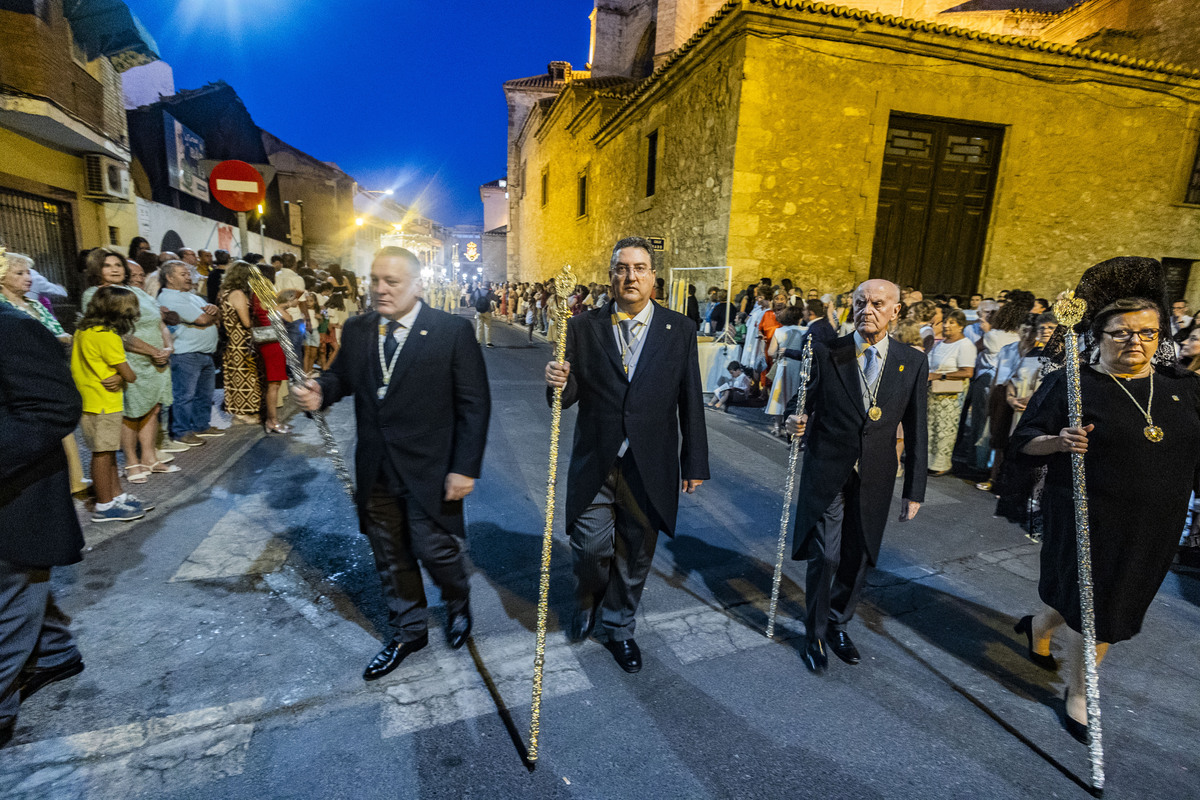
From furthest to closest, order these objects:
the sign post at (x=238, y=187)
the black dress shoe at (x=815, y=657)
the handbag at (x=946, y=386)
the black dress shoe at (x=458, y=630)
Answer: the sign post at (x=238, y=187) → the handbag at (x=946, y=386) → the black dress shoe at (x=458, y=630) → the black dress shoe at (x=815, y=657)

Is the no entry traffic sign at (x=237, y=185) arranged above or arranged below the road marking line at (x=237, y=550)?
above

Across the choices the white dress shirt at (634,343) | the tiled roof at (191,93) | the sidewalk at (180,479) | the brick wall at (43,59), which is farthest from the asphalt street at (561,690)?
the tiled roof at (191,93)

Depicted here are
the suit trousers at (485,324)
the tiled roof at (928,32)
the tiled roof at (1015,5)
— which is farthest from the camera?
the tiled roof at (1015,5)

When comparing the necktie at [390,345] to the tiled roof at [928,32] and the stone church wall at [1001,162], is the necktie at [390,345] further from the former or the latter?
the tiled roof at [928,32]

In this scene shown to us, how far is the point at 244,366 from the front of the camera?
696 centimetres

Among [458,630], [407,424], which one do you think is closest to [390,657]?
[458,630]

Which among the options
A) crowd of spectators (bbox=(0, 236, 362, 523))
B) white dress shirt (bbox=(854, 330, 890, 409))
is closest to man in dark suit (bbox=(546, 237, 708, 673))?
white dress shirt (bbox=(854, 330, 890, 409))

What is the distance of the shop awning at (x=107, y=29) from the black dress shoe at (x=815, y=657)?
13.2 metres

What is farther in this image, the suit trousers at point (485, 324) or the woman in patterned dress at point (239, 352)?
the suit trousers at point (485, 324)

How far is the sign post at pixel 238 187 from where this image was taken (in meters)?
6.81

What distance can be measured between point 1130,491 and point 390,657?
138 inches

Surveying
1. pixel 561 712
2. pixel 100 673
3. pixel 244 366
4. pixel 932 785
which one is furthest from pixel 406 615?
pixel 244 366

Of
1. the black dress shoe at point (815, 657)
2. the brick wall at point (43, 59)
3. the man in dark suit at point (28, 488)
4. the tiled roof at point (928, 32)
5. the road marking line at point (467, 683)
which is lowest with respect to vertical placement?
the road marking line at point (467, 683)

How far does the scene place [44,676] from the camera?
8.66 ft
